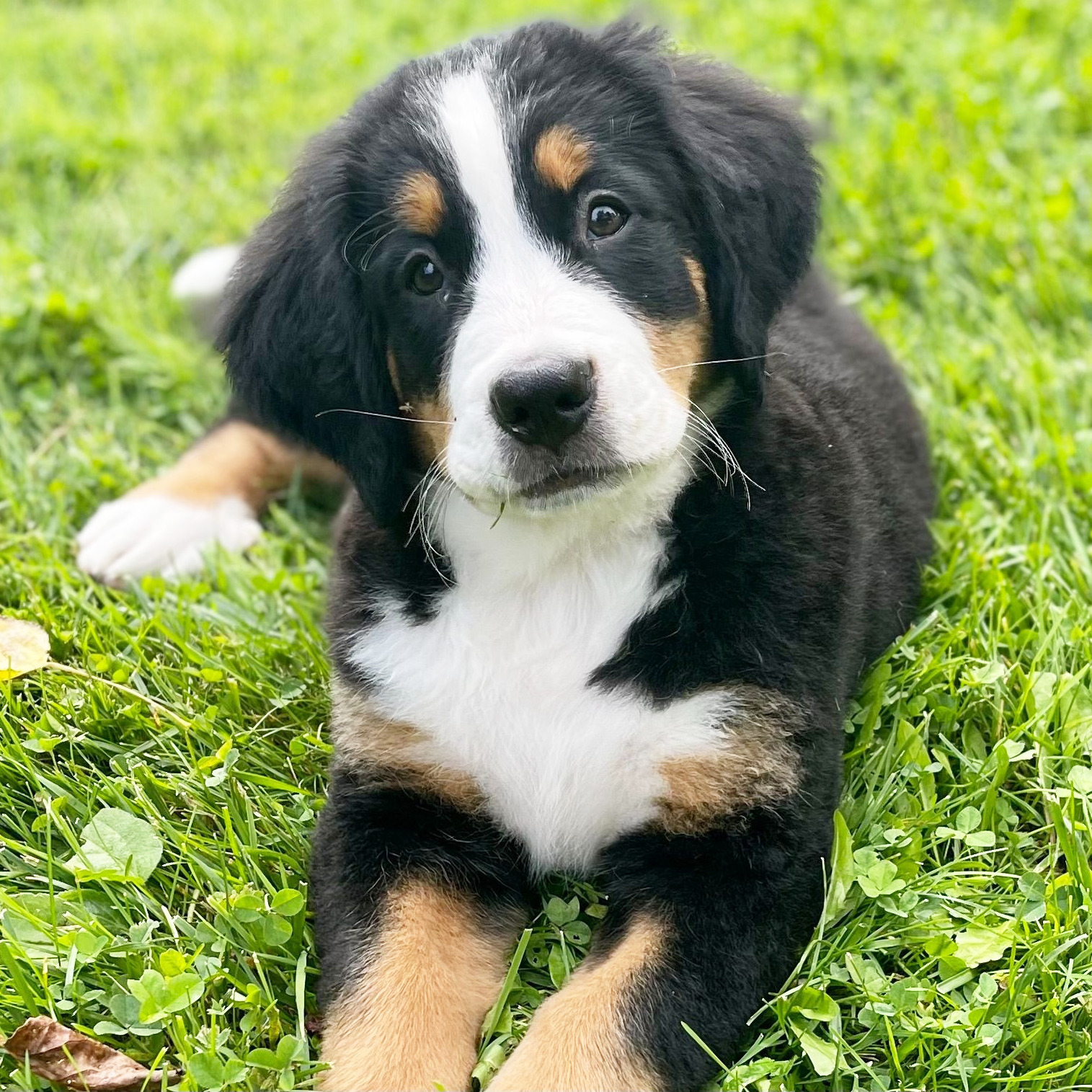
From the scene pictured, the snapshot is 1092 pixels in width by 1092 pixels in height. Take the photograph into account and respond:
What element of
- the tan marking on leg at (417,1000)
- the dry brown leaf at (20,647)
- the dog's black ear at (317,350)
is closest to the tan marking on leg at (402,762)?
the tan marking on leg at (417,1000)

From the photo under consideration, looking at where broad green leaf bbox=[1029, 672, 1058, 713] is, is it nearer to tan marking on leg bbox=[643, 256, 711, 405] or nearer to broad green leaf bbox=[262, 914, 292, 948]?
tan marking on leg bbox=[643, 256, 711, 405]

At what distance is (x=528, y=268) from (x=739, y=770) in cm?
105

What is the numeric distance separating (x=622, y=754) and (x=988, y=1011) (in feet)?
2.72

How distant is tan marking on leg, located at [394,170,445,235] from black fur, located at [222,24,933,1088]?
30mm

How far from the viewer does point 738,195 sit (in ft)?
9.73

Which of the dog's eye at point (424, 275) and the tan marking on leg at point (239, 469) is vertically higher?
the dog's eye at point (424, 275)

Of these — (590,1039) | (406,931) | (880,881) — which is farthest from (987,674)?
(406,931)

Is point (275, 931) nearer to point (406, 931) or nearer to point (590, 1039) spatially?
point (406, 931)

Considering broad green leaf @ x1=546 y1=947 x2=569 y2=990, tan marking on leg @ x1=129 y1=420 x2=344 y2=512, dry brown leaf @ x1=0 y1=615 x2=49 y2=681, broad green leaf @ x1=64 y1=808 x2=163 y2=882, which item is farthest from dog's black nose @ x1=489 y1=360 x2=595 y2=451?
tan marking on leg @ x1=129 y1=420 x2=344 y2=512

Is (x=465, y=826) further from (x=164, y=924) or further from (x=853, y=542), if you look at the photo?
(x=853, y=542)

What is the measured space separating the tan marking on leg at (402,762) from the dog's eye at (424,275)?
879 mm

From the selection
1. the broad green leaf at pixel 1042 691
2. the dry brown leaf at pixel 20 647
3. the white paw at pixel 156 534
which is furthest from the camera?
the white paw at pixel 156 534

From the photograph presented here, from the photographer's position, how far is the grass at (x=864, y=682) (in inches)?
106

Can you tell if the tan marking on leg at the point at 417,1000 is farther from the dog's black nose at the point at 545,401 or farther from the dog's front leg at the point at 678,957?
the dog's black nose at the point at 545,401
